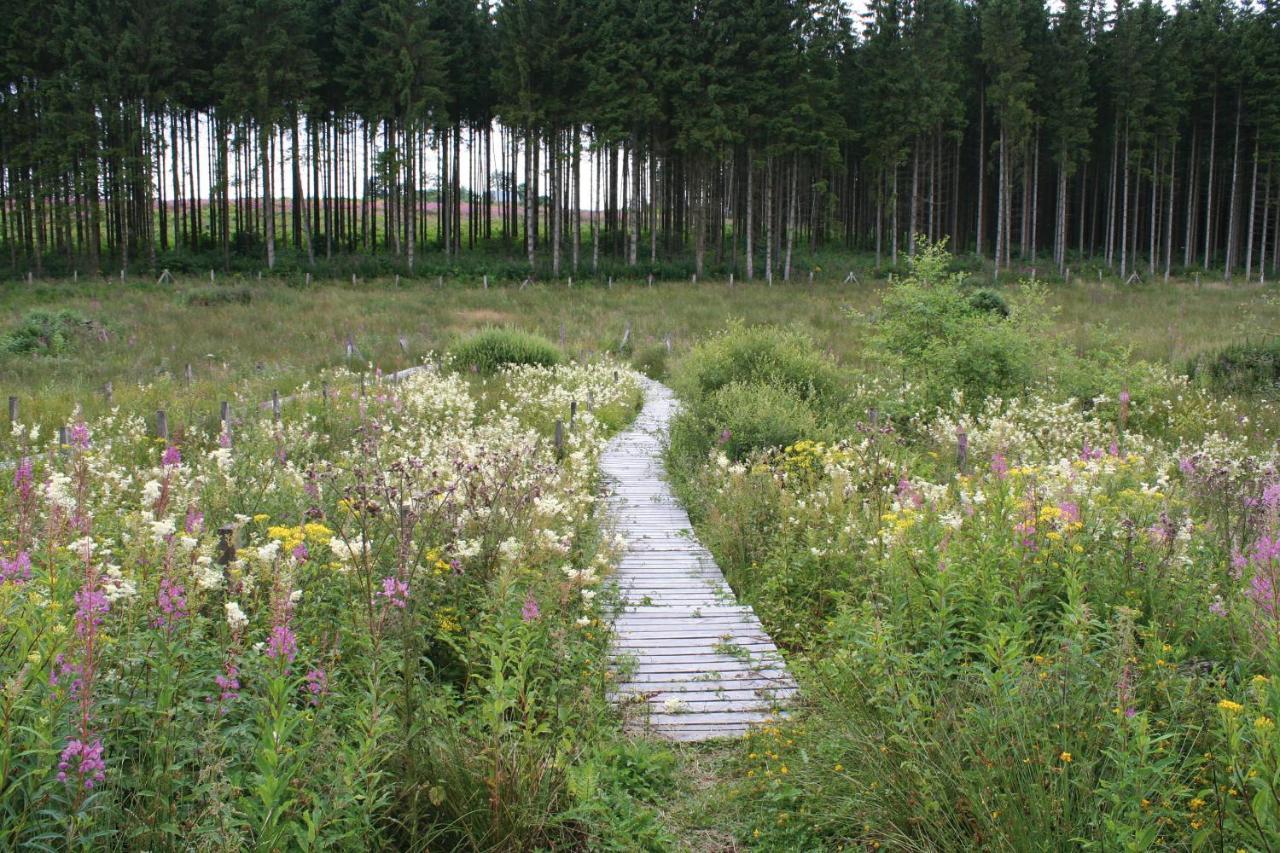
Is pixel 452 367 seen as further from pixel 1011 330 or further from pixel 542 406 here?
pixel 1011 330

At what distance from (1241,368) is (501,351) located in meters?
14.5

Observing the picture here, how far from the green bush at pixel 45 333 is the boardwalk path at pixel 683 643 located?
17162 millimetres

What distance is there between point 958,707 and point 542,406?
10.3m

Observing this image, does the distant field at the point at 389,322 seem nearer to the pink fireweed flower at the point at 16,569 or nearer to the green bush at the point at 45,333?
the green bush at the point at 45,333

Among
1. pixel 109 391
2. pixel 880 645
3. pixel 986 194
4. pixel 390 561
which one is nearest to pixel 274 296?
pixel 109 391

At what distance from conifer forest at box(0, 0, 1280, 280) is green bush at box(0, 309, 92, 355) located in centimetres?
1687

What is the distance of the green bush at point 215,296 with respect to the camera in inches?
1155

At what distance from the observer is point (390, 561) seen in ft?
16.5

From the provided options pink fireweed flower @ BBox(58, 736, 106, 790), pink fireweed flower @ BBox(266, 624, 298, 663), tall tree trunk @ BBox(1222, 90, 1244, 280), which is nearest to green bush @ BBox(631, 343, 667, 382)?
pink fireweed flower @ BBox(266, 624, 298, 663)

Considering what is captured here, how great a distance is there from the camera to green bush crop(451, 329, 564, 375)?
1889 cm

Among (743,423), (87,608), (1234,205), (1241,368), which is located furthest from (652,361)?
(1234,205)

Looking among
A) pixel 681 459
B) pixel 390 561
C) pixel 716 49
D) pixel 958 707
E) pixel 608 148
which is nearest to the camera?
pixel 958 707

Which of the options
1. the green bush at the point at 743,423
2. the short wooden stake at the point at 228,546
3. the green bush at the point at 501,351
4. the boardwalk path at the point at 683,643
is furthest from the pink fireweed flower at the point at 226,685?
the green bush at the point at 501,351

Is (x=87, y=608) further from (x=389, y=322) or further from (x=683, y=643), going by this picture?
(x=389, y=322)
